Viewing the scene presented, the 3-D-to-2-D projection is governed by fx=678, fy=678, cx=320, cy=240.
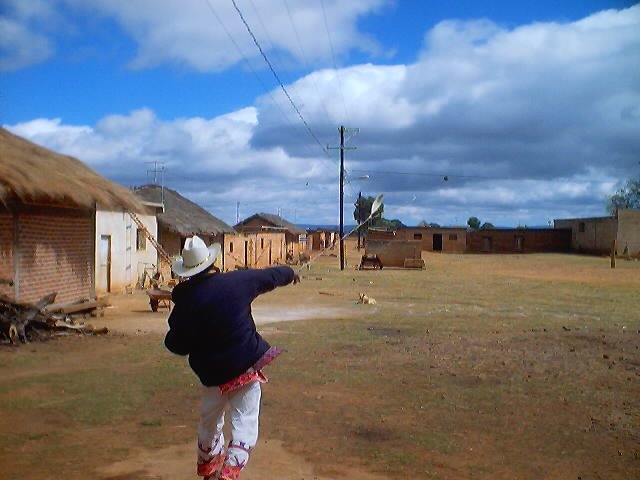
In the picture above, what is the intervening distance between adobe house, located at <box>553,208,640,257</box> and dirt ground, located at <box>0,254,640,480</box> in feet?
138

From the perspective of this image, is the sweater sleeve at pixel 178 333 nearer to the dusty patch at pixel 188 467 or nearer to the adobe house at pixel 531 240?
the dusty patch at pixel 188 467

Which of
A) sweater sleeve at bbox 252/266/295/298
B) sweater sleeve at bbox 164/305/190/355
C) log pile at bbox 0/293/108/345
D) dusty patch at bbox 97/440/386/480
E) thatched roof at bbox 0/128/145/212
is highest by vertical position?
thatched roof at bbox 0/128/145/212

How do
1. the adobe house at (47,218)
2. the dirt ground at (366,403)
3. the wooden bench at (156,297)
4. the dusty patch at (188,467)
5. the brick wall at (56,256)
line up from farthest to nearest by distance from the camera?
1. the wooden bench at (156,297)
2. the brick wall at (56,256)
3. the adobe house at (47,218)
4. the dirt ground at (366,403)
5. the dusty patch at (188,467)

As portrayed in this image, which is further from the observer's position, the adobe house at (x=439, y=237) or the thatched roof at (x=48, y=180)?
the adobe house at (x=439, y=237)

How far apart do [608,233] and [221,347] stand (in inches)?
2219

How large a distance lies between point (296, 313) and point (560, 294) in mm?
10088

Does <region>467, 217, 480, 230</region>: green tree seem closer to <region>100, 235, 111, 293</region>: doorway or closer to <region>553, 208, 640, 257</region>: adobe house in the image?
<region>553, 208, 640, 257</region>: adobe house

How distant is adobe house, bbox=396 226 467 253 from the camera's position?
212 feet

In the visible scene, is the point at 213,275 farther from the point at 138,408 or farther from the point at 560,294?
the point at 560,294

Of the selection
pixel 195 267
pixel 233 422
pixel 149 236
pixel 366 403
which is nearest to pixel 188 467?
pixel 233 422

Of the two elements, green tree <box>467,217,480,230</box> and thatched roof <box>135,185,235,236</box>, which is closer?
thatched roof <box>135,185,235,236</box>

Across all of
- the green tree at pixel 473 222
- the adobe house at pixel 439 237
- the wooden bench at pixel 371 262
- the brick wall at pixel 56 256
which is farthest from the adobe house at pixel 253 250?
the green tree at pixel 473 222

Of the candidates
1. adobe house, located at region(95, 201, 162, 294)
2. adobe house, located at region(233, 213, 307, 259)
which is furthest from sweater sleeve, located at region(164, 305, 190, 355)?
adobe house, located at region(233, 213, 307, 259)

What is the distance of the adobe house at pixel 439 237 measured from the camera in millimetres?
64500
